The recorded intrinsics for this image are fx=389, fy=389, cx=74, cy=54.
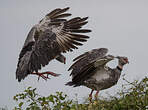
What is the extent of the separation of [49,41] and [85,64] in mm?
1542

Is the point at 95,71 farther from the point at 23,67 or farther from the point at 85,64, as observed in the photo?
the point at 23,67

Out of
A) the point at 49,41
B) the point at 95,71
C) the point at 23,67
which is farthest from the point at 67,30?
the point at 95,71

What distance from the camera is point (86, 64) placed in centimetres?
654

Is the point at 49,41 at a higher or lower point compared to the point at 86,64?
higher

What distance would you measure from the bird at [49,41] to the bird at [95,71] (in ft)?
2.79

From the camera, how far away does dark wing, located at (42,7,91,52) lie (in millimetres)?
8445

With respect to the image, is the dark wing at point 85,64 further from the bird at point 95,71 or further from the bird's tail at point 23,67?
the bird's tail at point 23,67

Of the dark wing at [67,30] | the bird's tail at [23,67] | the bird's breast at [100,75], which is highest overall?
the dark wing at [67,30]

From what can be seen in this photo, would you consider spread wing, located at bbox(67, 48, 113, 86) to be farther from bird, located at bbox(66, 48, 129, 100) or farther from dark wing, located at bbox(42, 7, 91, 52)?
dark wing, located at bbox(42, 7, 91, 52)

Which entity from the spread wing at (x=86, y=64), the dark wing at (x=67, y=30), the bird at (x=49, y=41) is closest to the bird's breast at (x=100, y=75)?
the spread wing at (x=86, y=64)

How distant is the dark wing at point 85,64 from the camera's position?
21.5 ft

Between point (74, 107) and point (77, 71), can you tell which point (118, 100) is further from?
point (77, 71)

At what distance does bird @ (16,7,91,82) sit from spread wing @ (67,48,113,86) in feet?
2.70

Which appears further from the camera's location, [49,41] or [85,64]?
[49,41]
